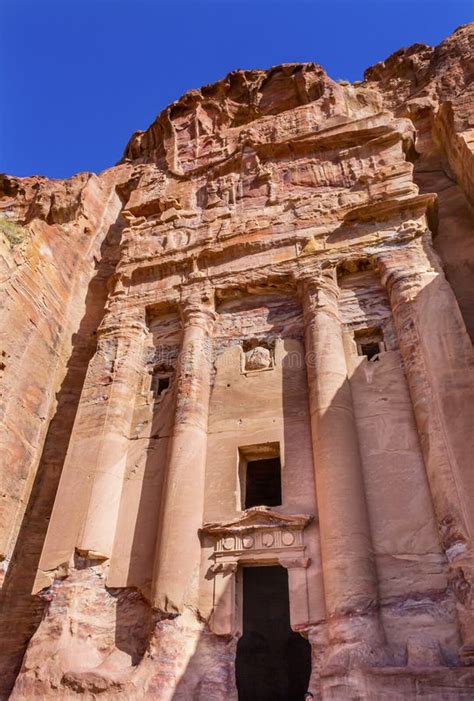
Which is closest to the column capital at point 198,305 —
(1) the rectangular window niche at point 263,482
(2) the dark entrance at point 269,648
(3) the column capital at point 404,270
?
(1) the rectangular window niche at point 263,482

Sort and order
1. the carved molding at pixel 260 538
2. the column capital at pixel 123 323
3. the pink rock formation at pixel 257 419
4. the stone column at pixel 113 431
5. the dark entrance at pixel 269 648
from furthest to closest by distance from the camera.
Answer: the column capital at pixel 123 323 < the dark entrance at pixel 269 648 < the stone column at pixel 113 431 < the carved molding at pixel 260 538 < the pink rock formation at pixel 257 419

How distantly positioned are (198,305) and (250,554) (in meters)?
5.89

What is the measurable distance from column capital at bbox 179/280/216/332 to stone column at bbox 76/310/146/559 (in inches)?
48.6

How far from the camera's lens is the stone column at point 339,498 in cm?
716

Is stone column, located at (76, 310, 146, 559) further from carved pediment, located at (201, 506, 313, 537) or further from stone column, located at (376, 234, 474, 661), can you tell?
stone column, located at (376, 234, 474, 661)

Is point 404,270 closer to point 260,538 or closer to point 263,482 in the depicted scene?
point 260,538

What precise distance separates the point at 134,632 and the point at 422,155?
45.3 ft

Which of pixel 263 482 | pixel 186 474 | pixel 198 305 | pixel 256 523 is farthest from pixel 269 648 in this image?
pixel 198 305

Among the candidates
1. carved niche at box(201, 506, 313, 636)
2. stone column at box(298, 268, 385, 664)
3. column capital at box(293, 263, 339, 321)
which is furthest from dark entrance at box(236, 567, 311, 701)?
column capital at box(293, 263, 339, 321)

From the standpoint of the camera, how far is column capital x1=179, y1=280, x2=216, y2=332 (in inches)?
472

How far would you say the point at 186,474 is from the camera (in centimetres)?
939

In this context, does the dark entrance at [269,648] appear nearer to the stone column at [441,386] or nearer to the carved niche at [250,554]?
the carved niche at [250,554]

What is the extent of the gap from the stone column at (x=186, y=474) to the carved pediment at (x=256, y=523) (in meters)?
0.40


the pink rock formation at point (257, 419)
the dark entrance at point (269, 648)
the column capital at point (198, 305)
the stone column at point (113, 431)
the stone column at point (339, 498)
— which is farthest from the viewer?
the dark entrance at point (269, 648)
